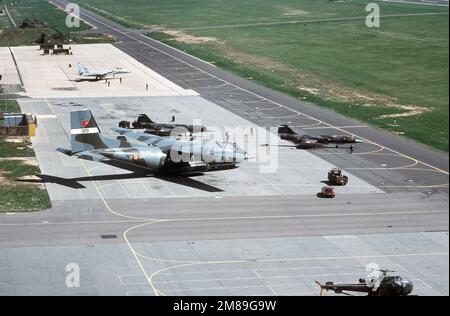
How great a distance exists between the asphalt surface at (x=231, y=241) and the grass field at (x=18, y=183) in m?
2.91

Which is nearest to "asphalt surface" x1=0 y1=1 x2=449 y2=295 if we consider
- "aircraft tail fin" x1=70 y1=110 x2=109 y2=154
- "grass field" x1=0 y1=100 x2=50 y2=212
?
"grass field" x1=0 y1=100 x2=50 y2=212

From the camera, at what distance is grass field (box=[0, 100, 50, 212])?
89312mm

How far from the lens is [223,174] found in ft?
349

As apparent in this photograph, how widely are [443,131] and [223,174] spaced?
46509 mm

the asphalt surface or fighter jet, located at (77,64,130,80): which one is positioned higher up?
fighter jet, located at (77,64,130,80)

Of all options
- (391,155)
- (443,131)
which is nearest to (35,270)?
(391,155)

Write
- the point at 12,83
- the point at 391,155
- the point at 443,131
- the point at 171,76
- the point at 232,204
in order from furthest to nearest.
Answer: the point at 171,76 < the point at 12,83 < the point at 443,131 < the point at 391,155 < the point at 232,204

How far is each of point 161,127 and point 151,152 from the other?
27.2 meters

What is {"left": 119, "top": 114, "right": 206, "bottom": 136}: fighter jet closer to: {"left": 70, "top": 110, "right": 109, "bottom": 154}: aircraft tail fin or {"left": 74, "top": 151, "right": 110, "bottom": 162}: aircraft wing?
{"left": 70, "top": 110, "right": 109, "bottom": 154}: aircraft tail fin

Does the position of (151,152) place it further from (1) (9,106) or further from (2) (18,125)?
(1) (9,106)

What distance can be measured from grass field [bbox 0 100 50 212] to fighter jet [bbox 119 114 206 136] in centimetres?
2025

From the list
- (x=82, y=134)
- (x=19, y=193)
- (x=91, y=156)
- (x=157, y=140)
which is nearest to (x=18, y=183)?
(x=19, y=193)
